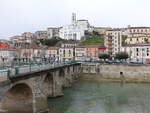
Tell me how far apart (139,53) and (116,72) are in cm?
2089

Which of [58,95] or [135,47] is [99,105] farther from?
[135,47]

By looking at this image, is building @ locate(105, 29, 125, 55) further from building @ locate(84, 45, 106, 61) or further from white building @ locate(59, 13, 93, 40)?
white building @ locate(59, 13, 93, 40)

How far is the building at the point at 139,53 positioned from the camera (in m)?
72.5

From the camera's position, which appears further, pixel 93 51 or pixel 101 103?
pixel 93 51

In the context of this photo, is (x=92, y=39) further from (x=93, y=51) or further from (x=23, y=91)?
(x=23, y=91)

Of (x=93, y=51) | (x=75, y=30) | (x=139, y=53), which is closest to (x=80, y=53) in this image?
(x=93, y=51)

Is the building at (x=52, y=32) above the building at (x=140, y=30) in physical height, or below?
above

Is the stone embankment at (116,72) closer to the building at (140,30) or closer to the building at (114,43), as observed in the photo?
the building at (114,43)

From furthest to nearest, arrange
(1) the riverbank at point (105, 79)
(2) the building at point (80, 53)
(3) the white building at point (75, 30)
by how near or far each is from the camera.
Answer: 1. (3) the white building at point (75, 30)
2. (2) the building at point (80, 53)
3. (1) the riverbank at point (105, 79)

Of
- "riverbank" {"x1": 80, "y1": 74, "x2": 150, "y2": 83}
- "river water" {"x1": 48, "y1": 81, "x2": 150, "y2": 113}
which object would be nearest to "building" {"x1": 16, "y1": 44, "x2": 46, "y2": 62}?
"riverbank" {"x1": 80, "y1": 74, "x2": 150, "y2": 83}

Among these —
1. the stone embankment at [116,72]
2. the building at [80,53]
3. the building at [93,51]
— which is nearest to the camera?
the stone embankment at [116,72]

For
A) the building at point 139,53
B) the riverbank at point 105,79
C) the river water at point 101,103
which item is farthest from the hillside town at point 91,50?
the river water at point 101,103

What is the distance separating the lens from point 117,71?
186ft

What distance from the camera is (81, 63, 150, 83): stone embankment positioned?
53.8 meters
